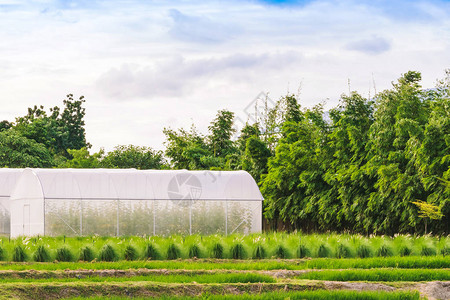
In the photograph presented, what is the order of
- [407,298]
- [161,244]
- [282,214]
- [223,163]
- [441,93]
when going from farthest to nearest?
[223,163], [282,214], [441,93], [161,244], [407,298]

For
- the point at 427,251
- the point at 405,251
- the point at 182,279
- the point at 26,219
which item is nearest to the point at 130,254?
the point at 182,279

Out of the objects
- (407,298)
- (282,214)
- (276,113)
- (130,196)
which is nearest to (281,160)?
(282,214)

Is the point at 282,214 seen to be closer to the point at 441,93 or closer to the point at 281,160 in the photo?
the point at 281,160

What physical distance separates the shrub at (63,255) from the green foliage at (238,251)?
453 cm

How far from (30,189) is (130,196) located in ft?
14.5

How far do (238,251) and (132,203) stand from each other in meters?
11.1

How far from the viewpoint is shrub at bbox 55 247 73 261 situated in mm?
17595

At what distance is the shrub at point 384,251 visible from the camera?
19031mm

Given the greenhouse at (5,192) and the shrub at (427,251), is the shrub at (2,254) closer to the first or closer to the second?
the shrub at (427,251)

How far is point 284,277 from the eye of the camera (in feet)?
46.1

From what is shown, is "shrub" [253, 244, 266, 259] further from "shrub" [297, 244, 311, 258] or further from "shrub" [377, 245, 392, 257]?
"shrub" [377, 245, 392, 257]

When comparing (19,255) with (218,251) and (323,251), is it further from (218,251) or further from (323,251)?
(323,251)

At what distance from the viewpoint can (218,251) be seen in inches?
745

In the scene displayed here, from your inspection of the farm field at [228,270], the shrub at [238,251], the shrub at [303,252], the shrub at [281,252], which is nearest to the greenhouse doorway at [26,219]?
the farm field at [228,270]
